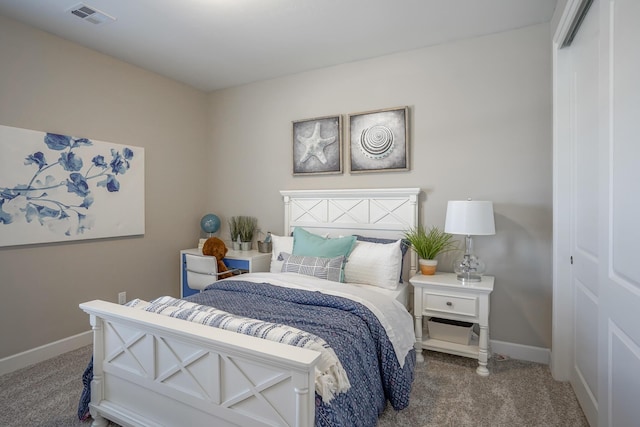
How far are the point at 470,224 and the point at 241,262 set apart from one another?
2201 millimetres

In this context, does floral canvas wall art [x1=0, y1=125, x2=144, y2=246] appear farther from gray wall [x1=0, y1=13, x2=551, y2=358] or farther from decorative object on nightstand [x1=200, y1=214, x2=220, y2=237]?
decorative object on nightstand [x1=200, y1=214, x2=220, y2=237]

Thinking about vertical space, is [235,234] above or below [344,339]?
above

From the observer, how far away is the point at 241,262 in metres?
3.41

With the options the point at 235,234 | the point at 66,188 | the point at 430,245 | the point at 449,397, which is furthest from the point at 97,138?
the point at 449,397

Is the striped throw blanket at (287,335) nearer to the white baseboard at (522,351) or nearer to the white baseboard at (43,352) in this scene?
the white baseboard at (43,352)

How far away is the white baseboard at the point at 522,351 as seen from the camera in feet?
8.41

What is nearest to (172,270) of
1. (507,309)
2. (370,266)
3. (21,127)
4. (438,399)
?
(21,127)

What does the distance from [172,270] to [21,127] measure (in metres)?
1.89

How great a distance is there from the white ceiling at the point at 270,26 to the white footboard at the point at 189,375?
2.12 meters

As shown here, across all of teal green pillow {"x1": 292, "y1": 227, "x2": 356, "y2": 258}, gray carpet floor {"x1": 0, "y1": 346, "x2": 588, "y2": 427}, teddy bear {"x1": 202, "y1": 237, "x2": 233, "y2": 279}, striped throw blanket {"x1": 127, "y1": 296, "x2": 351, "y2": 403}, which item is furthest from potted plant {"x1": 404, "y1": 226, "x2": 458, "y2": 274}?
teddy bear {"x1": 202, "y1": 237, "x2": 233, "y2": 279}

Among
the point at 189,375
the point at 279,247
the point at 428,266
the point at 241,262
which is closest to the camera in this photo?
the point at 189,375

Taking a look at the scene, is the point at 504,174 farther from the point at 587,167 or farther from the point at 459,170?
the point at 587,167

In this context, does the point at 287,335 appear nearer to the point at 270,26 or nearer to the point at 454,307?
the point at 454,307

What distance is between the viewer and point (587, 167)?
1944mm
